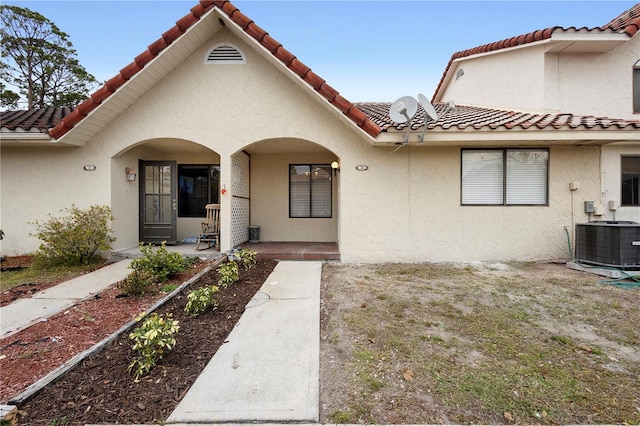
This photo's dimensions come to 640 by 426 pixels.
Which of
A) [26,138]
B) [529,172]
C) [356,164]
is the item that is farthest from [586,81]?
[26,138]

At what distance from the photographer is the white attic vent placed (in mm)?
7242

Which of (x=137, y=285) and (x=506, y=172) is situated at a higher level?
(x=506, y=172)

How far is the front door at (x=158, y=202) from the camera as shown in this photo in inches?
365

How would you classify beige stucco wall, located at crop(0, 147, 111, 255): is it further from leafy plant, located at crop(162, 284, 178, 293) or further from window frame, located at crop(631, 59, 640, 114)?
window frame, located at crop(631, 59, 640, 114)

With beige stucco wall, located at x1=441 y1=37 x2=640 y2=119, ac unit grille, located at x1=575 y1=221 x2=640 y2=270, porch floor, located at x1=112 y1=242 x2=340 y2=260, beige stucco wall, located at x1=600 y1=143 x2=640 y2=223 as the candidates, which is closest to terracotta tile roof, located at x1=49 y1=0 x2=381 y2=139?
porch floor, located at x1=112 y1=242 x2=340 y2=260

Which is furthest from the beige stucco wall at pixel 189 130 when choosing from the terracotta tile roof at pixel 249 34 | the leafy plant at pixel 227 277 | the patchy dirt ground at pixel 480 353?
the patchy dirt ground at pixel 480 353

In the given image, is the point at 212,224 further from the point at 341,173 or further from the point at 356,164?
the point at 356,164

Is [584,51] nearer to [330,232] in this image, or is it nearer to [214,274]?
[330,232]

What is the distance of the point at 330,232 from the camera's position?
998cm

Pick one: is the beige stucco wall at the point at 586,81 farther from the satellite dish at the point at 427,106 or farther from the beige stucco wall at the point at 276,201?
the beige stucco wall at the point at 276,201

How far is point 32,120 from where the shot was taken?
7617 mm

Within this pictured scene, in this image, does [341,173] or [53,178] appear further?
[53,178]

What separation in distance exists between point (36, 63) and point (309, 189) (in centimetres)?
2321

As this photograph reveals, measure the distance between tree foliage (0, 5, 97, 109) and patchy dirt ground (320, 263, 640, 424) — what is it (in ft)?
85.1
